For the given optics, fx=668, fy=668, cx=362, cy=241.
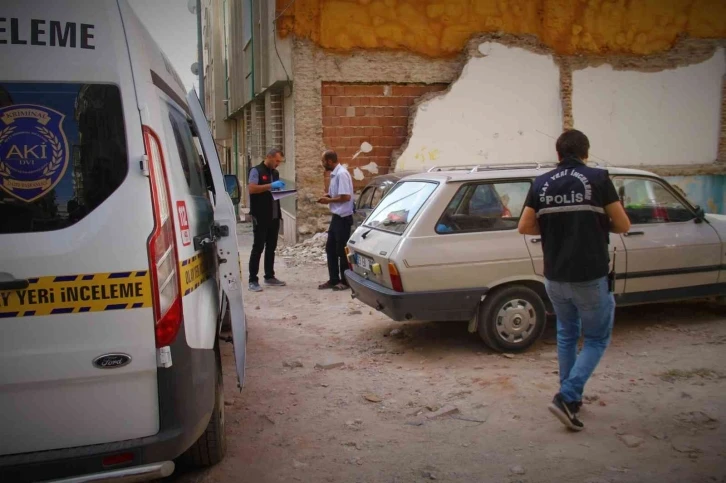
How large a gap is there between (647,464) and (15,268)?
11.1 ft

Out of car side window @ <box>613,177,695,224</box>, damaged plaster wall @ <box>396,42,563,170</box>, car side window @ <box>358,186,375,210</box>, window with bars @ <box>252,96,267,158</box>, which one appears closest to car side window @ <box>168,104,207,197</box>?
car side window @ <box>613,177,695,224</box>

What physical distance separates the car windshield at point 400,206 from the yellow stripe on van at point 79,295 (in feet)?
11.2

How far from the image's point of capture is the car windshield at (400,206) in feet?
19.9

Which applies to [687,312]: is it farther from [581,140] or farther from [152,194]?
[152,194]

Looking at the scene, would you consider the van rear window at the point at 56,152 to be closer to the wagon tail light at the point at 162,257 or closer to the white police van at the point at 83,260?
the white police van at the point at 83,260

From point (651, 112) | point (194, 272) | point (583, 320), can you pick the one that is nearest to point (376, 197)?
point (583, 320)

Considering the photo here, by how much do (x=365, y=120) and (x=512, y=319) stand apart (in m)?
7.47

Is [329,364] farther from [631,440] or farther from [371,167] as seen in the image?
Result: [371,167]

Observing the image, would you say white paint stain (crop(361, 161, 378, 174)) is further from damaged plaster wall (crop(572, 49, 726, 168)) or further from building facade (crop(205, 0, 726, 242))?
damaged plaster wall (crop(572, 49, 726, 168))

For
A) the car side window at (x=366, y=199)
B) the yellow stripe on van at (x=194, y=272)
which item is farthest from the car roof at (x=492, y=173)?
the car side window at (x=366, y=199)

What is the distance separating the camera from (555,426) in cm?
432

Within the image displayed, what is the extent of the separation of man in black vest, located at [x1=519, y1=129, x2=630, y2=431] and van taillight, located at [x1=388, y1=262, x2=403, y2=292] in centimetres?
157

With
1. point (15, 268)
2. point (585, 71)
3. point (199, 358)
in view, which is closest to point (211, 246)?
point (199, 358)

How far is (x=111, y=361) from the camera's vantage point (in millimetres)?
2797
